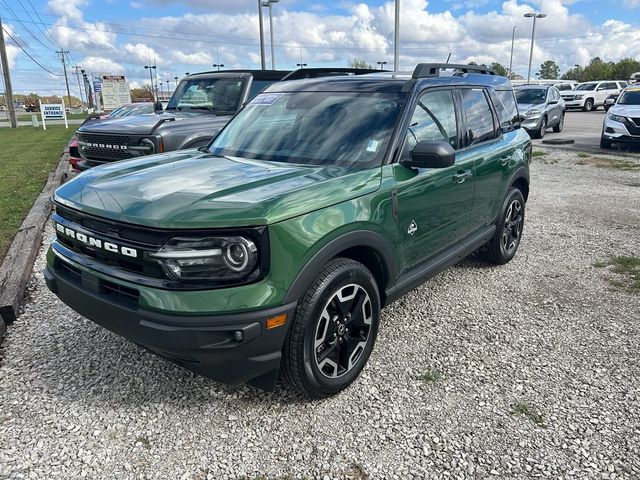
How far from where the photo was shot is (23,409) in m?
2.90

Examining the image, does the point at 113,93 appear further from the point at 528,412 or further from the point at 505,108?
the point at 528,412

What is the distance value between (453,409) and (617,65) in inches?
3165

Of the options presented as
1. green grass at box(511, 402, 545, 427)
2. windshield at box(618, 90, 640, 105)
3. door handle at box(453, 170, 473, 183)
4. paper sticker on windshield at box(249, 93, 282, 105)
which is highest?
paper sticker on windshield at box(249, 93, 282, 105)

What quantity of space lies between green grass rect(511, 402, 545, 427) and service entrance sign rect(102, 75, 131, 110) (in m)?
33.1

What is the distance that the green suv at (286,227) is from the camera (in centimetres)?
240

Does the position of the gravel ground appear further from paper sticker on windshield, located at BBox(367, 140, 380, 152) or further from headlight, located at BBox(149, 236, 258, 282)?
paper sticker on windshield, located at BBox(367, 140, 380, 152)

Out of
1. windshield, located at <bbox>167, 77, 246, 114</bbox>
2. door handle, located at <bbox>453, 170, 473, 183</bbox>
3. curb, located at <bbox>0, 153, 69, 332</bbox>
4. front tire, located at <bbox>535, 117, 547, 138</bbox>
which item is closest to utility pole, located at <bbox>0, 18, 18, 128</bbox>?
windshield, located at <bbox>167, 77, 246, 114</bbox>

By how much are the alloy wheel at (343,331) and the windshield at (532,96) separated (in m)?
16.8

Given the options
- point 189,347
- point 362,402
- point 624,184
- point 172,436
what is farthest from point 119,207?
point 624,184

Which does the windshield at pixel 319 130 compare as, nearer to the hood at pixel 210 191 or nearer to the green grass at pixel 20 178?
the hood at pixel 210 191

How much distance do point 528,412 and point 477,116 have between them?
2588mm

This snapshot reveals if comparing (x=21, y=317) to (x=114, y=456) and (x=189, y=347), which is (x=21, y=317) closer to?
(x=114, y=456)

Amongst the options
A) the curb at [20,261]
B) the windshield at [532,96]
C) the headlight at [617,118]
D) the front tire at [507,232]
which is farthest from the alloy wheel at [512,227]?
the windshield at [532,96]

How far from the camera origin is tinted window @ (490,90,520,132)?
4.88 meters
